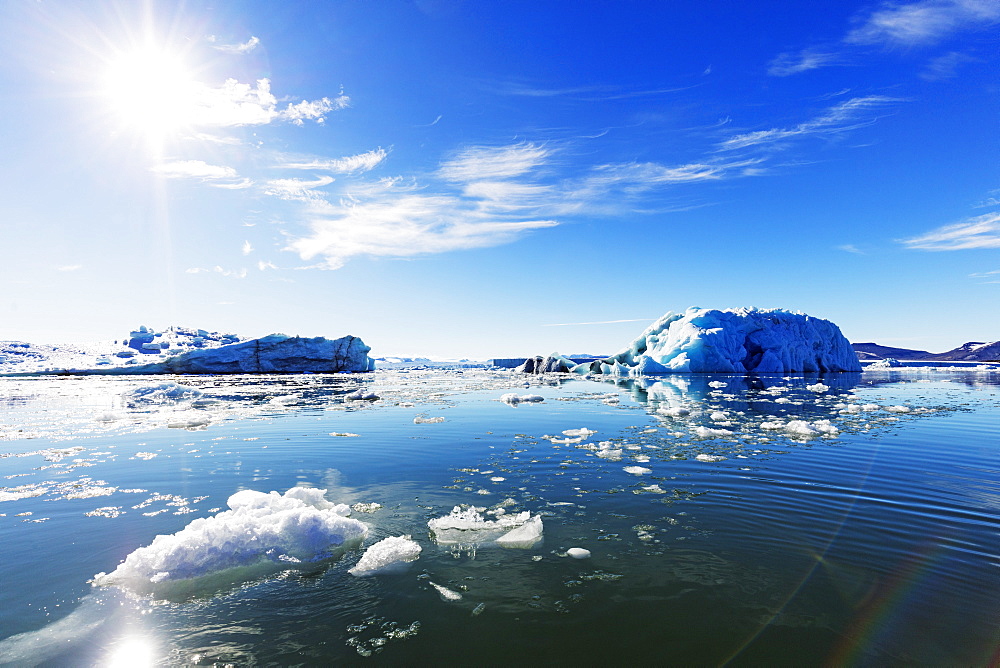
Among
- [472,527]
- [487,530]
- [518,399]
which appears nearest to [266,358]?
[518,399]

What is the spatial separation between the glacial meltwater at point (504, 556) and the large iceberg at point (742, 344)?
35.3m

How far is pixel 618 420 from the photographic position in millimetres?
14375

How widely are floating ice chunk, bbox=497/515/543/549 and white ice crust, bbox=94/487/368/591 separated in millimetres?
1630

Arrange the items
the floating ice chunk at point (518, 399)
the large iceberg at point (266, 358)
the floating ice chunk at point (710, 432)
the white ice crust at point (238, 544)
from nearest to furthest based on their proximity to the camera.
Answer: the white ice crust at point (238, 544), the floating ice chunk at point (710, 432), the floating ice chunk at point (518, 399), the large iceberg at point (266, 358)

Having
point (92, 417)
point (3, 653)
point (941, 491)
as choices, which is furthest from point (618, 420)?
point (92, 417)

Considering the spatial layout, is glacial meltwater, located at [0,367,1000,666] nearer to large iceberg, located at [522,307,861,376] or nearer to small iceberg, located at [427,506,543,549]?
small iceberg, located at [427,506,543,549]

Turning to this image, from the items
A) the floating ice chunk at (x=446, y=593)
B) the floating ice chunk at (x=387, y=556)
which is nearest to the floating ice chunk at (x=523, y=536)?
the floating ice chunk at (x=387, y=556)

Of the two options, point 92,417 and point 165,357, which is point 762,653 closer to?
point 92,417

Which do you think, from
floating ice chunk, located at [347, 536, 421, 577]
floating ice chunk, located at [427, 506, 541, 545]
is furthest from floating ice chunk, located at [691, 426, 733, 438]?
floating ice chunk, located at [347, 536, 421, 577]

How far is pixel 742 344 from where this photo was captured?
47.4 m

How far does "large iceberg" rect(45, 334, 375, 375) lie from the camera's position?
52.8m

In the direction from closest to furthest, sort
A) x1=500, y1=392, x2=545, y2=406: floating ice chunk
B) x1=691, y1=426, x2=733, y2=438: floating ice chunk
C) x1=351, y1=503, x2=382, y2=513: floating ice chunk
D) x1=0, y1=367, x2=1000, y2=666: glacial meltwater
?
x1=0, y1=367, x2=1000, y2=666: glacial meltwater, x1=351, y1=503, x2=382, y2=513: floating ice chunk, x1=691, y1=426, x2=733, y2=438: floating ice chunk, x1=500, y1=392, x2=545, y2=406: floating ice chunk

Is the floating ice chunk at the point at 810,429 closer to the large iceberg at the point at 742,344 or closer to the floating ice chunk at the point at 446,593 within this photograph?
the floating ice chunk at the point at 446,593

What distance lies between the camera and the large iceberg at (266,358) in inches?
2078
